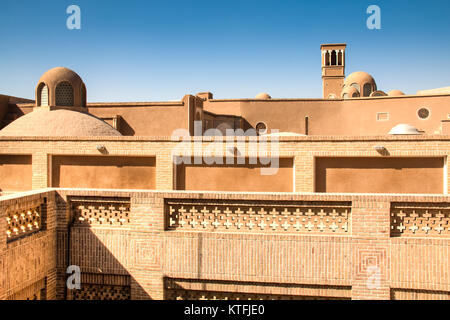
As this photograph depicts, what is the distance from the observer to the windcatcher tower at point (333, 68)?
3634cm

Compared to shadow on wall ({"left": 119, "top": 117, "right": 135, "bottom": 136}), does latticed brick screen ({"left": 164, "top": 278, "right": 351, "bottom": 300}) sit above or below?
below

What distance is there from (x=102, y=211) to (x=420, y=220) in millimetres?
3932

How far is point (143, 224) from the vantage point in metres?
5.01

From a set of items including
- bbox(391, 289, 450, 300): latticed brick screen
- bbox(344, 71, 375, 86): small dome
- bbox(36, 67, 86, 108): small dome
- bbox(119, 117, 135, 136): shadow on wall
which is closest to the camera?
bbox(391, 289, 450, 300): latticed brick screen

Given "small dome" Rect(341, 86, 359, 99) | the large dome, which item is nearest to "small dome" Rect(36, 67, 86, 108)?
the large dome

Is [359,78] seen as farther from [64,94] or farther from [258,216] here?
[258,216]

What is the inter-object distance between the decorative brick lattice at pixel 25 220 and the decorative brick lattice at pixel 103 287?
0.91 meters

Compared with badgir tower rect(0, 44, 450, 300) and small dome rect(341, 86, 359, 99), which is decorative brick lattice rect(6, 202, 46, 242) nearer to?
badgir tower rect(0, 44, 450, 300)

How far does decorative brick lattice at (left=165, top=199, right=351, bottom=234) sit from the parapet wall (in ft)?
0.04

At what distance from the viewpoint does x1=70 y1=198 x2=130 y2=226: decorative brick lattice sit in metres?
5.15

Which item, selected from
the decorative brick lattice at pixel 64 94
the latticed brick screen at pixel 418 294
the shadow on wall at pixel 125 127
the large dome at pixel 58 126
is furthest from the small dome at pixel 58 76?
the latticed brick screen at pixel 418 294

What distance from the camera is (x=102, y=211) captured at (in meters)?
5.18

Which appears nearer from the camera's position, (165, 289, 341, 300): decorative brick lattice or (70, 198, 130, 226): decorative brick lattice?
(165, 289, 341, 300): decorative brick lattice
